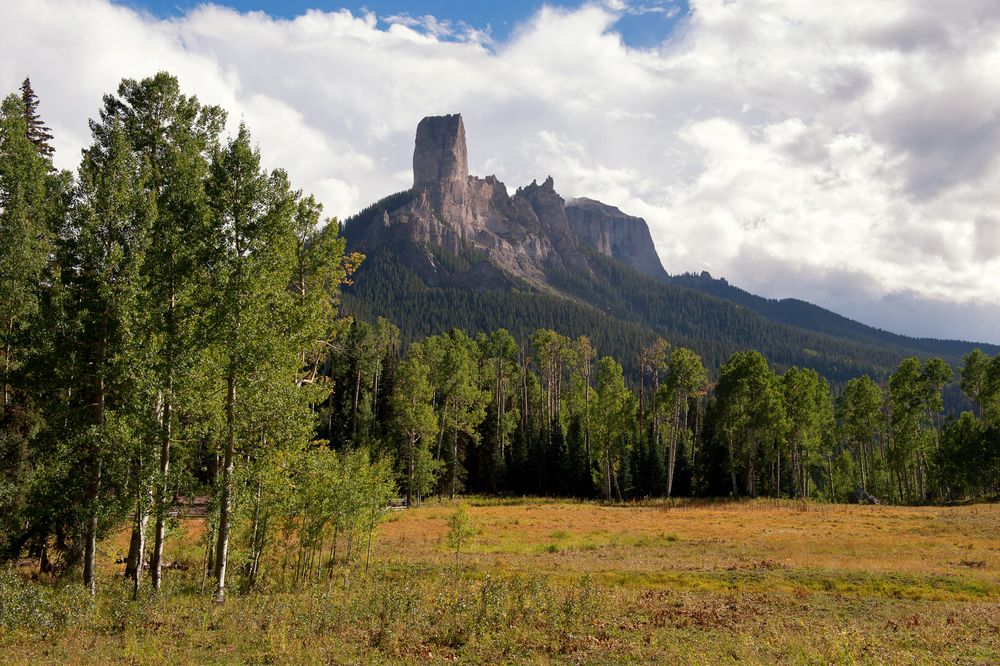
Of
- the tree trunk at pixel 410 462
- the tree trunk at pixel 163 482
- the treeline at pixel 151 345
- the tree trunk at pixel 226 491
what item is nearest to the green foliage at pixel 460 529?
the treeline at pixel 151 345

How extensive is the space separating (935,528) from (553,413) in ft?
158

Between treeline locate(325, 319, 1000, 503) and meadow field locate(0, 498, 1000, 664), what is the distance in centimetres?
2815

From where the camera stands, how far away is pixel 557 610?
1734 cm

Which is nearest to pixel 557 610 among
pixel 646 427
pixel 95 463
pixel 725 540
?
pixel 95 463

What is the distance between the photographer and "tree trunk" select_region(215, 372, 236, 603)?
1764cm

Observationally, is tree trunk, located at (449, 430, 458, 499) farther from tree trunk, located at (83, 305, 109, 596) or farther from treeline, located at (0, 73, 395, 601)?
tree trunk, located at (83, 305, 109, 596)

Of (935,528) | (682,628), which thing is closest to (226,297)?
(682,628)

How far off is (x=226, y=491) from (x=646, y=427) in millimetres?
65804

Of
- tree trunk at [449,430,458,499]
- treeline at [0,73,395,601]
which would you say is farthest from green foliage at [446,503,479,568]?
tree trunk at [449,430,458,499]

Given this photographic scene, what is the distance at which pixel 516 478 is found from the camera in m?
71.4

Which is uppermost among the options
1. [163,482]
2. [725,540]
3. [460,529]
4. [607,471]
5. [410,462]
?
[163,482]

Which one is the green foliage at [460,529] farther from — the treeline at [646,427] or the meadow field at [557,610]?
the treeline at [646,427]

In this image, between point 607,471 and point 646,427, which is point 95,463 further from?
point 646,427

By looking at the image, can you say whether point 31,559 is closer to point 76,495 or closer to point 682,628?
point 76,495
